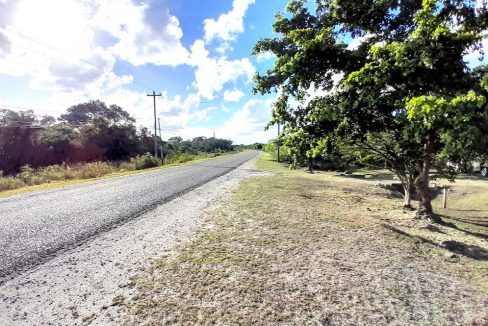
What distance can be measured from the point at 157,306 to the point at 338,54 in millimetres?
6975

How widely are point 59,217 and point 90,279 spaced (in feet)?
14.5

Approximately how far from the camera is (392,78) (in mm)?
6977

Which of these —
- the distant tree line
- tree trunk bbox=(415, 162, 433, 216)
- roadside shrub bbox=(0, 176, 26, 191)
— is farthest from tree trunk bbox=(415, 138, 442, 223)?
the distant tree line

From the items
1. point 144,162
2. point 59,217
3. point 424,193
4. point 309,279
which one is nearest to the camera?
point 309,279

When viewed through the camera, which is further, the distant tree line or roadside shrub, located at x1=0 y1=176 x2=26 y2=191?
the distant tree line

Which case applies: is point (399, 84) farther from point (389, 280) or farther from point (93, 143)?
point (93, 143)

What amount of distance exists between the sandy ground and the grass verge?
0.85 feet

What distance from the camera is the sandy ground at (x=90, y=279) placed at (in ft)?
11.2

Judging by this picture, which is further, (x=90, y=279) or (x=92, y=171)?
(x=92, y=171)

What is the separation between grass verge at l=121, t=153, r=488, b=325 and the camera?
3.54 metres

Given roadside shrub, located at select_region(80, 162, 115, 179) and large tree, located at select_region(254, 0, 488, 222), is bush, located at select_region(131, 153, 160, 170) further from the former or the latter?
large tree, located at select_region(254, 0, 488, 222)

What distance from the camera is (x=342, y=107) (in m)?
7.47

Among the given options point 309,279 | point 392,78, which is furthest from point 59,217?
point 392,78

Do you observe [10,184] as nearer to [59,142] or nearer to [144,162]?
[144,162]
